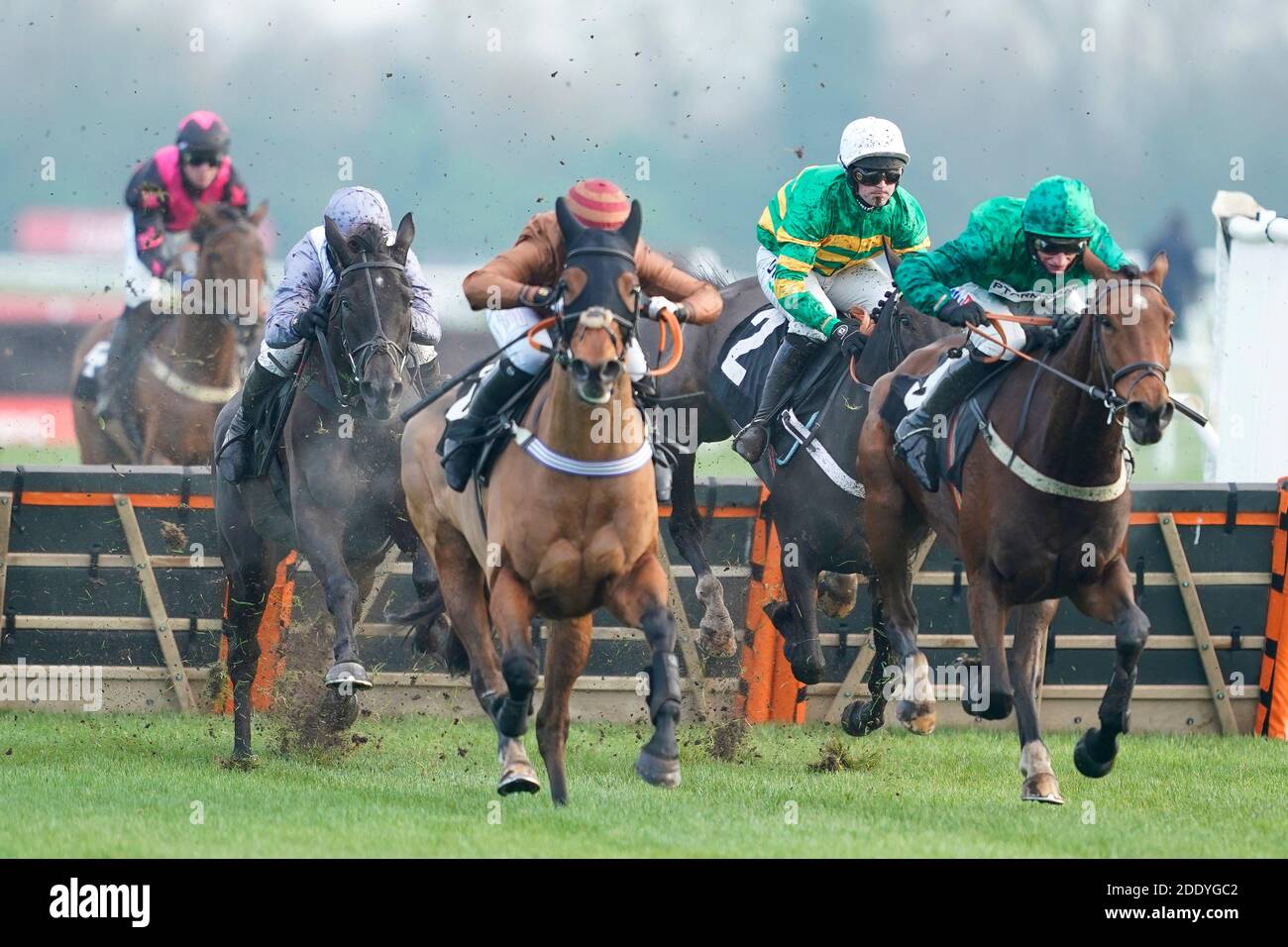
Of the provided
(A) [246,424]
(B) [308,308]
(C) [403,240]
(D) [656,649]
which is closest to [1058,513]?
(D) [656,649]

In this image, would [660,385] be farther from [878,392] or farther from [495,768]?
[495,768]

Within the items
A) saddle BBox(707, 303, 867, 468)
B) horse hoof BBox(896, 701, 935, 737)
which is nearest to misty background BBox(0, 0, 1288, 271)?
saddle BBox(707, 303, 867, 468)

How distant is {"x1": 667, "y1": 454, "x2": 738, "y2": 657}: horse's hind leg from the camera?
400 inches

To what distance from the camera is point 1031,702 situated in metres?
7.86

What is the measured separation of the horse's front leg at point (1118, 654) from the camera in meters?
7.62

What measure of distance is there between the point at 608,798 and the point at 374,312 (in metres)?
2.53

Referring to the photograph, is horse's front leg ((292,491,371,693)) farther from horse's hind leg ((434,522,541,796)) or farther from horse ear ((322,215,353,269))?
horse ear ((322,215,353,269))

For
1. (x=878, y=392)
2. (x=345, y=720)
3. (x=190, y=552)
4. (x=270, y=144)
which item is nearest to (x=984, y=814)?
(x=878, y=392)

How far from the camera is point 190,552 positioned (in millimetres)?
10766

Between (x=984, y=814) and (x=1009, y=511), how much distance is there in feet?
3.98

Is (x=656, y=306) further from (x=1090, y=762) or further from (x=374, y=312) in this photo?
(x=1090, y=762)

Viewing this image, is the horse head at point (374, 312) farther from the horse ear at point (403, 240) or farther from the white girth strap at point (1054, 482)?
the white girth strap at point (1054, 482)

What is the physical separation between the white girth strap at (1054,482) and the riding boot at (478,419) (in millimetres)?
1972

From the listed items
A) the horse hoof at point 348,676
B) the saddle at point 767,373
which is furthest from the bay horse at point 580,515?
the saddle at point 767,373
